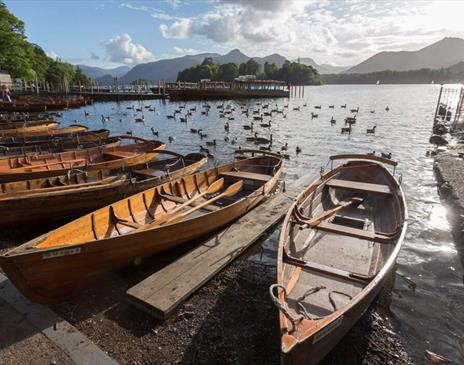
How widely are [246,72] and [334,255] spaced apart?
552 ft

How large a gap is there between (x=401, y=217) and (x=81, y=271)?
7381 millimetres

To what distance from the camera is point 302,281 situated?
6.25m

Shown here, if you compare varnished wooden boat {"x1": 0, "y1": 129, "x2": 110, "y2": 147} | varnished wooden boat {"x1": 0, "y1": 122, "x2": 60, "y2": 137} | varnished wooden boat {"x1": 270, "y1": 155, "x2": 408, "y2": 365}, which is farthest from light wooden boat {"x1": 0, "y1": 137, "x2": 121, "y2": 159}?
varnished wooden boat {"x1": 270, "y1": 155, "x2": 408, "y2": 365}

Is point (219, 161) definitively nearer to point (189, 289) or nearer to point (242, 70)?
point (189, 289)

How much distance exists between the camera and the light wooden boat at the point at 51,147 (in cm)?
1533

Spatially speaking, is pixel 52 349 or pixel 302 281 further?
pixel 302 281

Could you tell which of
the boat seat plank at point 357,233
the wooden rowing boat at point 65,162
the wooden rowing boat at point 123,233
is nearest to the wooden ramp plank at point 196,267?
the wooden rowing boat at point 123,233

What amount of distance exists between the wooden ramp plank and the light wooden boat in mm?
10583

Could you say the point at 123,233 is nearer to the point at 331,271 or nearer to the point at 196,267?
the point at 196,267

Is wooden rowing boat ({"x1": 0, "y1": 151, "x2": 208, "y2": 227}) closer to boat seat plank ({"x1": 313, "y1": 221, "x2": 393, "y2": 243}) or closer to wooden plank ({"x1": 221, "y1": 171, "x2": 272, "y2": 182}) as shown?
wooden plank ({"x1": 221, "y1": 171, "x2": 272, "y2": 182})

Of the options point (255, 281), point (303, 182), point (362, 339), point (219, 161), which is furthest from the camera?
point (219, 161)

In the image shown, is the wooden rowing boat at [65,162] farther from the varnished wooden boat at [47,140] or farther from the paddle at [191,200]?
the paddle at [191,200]

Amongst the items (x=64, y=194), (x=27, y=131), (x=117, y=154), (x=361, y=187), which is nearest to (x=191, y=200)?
(x=64, y=194)

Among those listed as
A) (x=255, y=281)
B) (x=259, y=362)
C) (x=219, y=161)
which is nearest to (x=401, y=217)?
(x=255, y=281)
